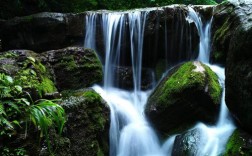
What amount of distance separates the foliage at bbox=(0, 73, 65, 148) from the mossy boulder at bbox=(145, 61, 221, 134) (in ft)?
8.46

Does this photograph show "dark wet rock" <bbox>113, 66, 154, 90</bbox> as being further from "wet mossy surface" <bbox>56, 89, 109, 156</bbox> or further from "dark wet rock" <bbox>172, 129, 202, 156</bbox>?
"dark wet rock" <bbox>172, 129, 202, 156</bbox>

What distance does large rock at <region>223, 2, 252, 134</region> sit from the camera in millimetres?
4609

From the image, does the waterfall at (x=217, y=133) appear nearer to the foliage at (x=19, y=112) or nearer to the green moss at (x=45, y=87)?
the foliage at (x=19, y=112)

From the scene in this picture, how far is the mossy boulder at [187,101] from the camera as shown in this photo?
555 cm

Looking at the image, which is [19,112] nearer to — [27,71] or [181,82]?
[27,71]

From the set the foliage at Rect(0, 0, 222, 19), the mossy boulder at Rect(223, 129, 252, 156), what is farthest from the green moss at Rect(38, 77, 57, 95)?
the foliage at Rect(0, 0, 222, 19)

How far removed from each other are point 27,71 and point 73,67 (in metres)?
1.43

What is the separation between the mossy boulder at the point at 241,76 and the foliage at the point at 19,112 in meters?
2.92

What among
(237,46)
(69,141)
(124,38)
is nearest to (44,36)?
(124,38)

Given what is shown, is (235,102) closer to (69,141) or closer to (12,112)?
(69,141)

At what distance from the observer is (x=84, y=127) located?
15.5ft

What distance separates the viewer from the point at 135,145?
584cm

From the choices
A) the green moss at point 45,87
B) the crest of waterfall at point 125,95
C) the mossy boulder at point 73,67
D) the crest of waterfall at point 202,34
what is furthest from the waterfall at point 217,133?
the green moss at point 45,87

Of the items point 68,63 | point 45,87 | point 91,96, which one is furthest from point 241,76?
point 68,63
